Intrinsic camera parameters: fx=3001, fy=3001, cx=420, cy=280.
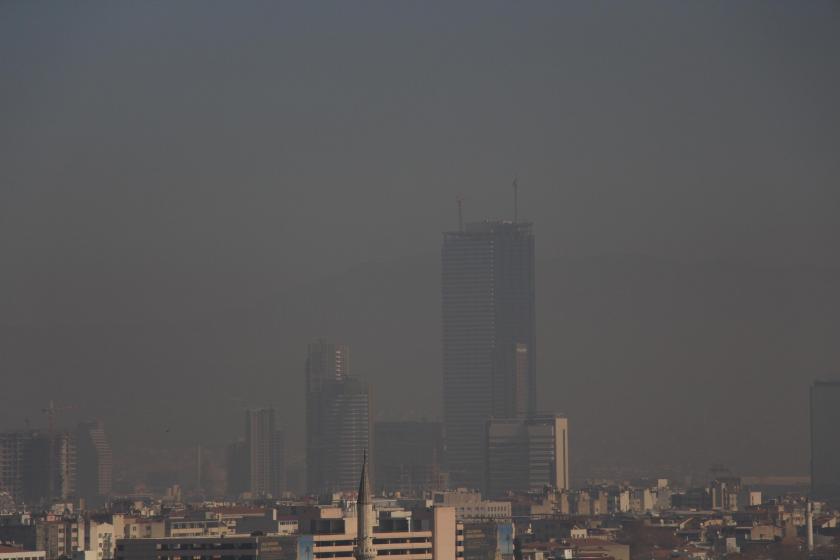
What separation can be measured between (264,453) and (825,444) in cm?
2442

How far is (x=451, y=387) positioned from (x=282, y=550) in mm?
51851

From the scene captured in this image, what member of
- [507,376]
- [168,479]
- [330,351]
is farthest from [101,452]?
[507,376]

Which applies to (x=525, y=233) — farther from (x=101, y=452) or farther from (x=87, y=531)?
(x=87, y=531)

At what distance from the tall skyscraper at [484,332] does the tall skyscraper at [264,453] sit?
20.4 feet

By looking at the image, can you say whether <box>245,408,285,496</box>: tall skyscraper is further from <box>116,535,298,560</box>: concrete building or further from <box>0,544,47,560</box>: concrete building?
<box>116,535,298,560</box>: concrete building

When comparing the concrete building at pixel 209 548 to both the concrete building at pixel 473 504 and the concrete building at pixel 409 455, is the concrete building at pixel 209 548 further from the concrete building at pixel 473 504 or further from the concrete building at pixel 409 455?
the concrete building at pixel 409 455

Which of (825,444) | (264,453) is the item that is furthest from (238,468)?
(825,444)

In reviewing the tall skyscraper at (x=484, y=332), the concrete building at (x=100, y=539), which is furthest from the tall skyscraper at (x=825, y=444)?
the tall skyscraper at (x=484, y=332)

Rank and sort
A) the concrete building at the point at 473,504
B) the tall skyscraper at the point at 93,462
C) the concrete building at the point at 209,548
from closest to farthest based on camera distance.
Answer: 1. the concrete building at the point at 209,548
2. the concrete building at the point at 473,504
3. the tall skyscraper at the point at 93,462

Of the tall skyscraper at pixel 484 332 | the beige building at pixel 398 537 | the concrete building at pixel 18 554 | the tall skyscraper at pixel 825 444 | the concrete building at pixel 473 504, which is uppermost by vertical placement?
the tall skyscraper at pixel 484 332

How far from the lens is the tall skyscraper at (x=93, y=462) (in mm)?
72312

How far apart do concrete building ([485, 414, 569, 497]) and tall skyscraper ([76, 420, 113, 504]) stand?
39.5 feet

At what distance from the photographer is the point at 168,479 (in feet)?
240

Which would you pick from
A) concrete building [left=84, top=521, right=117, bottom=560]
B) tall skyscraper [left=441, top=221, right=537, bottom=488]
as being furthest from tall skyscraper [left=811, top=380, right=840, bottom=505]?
tall skyscraper [left=441, top=221, right=537, bottom=488]
